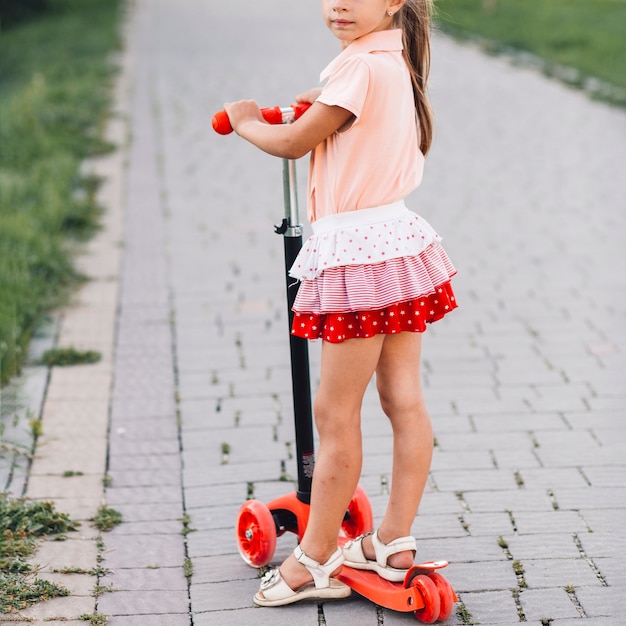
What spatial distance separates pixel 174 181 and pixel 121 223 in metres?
1.39

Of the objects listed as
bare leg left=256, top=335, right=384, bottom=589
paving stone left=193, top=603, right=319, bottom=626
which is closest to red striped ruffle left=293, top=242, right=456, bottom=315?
bare leg left=256, top=335, right=384, bottom=589

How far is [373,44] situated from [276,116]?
0.33 metres

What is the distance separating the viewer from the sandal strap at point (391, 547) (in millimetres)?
3002

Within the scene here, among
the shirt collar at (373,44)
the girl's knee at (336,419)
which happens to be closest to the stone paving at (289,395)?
the girl's knee at (336,419)

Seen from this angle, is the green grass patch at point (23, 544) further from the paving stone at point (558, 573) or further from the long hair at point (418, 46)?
the long hair at point (418, 46)

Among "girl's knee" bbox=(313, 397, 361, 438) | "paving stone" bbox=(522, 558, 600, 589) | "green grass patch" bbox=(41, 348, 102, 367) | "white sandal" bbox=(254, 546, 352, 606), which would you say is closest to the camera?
"girl's knee" bbox=(313, 397, 361, 438)

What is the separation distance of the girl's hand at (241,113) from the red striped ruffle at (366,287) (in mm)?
465

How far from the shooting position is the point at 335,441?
2.90 meters

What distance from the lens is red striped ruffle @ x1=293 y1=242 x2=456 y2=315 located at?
2744mm

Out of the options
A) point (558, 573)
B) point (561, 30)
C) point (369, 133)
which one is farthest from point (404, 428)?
point (561, 30)

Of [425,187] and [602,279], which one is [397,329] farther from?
[425,187]

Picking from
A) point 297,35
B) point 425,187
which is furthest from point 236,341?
point 297,35

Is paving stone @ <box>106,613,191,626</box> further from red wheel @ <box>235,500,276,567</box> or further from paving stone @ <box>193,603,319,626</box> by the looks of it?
red wheel @ <box>235,500,276,567</box>

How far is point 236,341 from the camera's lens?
537cm
